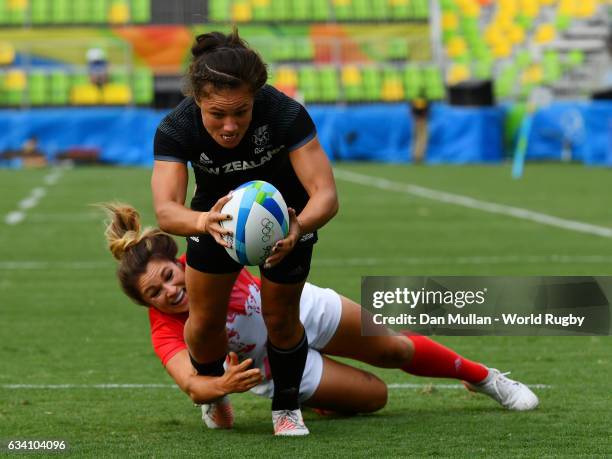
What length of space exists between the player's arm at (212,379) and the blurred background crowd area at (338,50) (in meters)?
24.9

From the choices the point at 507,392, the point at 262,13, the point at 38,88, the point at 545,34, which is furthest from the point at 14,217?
the point at 545,34

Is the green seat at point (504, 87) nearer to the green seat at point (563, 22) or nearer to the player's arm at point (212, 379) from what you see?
the green seat at point (563, 22)

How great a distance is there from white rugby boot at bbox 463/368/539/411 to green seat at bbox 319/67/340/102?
28598mm

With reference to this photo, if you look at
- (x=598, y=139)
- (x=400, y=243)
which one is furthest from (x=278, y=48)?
(x=400, y=243)

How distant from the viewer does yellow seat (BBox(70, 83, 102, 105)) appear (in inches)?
1361

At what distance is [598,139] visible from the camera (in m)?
28.8

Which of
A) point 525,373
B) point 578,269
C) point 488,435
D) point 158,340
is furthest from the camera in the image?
point 578,269

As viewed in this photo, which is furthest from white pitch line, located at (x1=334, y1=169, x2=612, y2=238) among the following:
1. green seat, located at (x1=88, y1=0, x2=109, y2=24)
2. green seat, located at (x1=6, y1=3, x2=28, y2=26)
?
green seat, located at (x1=6, y1=3, x2=28, y2=26)

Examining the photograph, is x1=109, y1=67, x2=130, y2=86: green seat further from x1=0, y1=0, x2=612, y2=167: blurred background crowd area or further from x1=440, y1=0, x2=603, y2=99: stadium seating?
x1=440, y1=0, x2=603, y2=99: stadium seating

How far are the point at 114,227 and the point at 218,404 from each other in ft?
3.06

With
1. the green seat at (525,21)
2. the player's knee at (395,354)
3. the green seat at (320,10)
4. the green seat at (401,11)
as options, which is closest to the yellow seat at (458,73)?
the green seat at (525,21)

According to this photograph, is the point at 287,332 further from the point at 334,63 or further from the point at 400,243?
the point at 334,63

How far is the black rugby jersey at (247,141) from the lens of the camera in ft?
17.6

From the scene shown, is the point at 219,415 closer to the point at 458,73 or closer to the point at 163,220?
the point at 163,220
